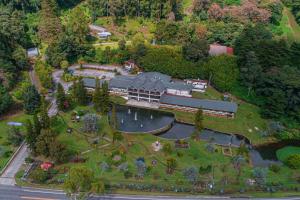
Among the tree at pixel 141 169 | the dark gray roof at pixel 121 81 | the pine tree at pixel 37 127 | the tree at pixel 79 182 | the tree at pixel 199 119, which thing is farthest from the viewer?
the dark gray roof at pixel 121 81

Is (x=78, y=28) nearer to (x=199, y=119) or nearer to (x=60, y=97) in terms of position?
(x=60, y=97)

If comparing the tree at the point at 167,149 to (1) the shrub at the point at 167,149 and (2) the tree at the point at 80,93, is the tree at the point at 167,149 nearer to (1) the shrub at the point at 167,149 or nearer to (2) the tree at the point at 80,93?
(1) the shrub at the point at 167,149

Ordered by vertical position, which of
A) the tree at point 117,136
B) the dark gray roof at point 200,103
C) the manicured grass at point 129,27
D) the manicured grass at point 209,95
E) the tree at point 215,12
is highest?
the tree at point 215,12

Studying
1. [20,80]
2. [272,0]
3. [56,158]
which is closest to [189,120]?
[56,158]

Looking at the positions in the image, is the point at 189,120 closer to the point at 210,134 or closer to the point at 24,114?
the point at 210,134

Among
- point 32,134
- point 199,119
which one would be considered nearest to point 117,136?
point 32,134

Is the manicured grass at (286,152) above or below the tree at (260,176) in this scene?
below

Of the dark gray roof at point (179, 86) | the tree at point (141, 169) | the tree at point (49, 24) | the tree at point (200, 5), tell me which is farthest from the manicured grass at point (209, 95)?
the tree at point (49, 24)
